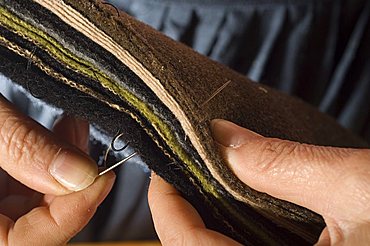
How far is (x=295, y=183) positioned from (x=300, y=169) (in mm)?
10

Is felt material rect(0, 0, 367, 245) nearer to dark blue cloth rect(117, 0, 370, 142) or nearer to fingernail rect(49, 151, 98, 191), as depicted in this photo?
fingernail rect(49, 151, 98, 191)

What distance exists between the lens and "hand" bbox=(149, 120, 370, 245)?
0.39m

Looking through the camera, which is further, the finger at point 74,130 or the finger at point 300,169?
Answer: the finger at point 74,130

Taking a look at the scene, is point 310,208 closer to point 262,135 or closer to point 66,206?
point 262,135

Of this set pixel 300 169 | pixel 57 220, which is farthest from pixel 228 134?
pixel 57 220

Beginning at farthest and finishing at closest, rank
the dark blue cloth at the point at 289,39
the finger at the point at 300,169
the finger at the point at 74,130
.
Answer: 1. the dark blue cloth at the point at 289,39
2. the finger at the point at 74,130
3. the finger at the point at 300,169

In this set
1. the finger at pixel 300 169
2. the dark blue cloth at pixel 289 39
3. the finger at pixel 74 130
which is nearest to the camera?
the finger at pixel 300 169

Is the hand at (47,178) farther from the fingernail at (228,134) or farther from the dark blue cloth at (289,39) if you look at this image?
the dark blue cloth at (289,39)

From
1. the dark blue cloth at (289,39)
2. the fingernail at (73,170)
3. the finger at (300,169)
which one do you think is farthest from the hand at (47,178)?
the dark blue cloth at (289,39)

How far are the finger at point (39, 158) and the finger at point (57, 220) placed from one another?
0.02 m

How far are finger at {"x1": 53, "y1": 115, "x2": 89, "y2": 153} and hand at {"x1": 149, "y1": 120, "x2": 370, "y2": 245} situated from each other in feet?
0.46

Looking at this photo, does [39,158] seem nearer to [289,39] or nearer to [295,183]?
[295,183]

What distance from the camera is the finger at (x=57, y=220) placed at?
1.53 feet

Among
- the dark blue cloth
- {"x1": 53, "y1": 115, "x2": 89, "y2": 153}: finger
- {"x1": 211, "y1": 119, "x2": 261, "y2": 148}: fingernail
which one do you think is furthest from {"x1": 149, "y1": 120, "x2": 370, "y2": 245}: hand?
the dark blue cloth
